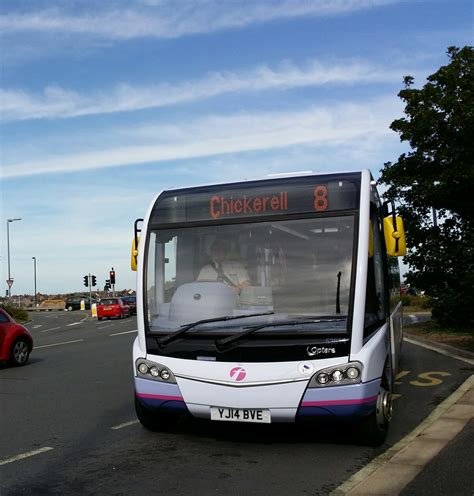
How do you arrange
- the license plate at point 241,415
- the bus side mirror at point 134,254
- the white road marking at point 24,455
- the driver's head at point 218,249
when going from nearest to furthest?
the license plate at point 241,415
the white road marking at point 24,455
the driver's head at point 218,249
the bus side mirror at point 134,254

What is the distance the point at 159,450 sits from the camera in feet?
19.9

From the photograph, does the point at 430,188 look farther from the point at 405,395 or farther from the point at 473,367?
the point at 405,395

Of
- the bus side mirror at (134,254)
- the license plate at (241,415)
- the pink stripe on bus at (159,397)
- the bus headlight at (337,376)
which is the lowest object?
the license plate at (241,415)

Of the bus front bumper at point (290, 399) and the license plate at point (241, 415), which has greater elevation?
the bus front bumper at point (290, 399)

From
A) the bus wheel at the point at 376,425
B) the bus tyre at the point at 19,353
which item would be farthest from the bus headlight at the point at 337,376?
the bus tyre at the point at 19,353

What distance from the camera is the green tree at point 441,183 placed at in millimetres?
17531

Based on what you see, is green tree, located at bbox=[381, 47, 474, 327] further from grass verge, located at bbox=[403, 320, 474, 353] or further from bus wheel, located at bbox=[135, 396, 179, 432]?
bus wheel, located at bbox=[135, 396, 179, 432]

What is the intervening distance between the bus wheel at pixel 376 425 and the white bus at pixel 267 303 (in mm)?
11

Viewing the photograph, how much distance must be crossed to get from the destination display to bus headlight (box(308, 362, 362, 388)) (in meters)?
1.58

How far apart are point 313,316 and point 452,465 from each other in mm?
1704

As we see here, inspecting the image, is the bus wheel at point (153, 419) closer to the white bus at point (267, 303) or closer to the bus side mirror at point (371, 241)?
the white bus at point (267, 303)

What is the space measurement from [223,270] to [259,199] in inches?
32.4

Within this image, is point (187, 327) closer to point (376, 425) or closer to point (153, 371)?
point (153, 371)

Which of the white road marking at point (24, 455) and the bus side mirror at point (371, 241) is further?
the bus side mirror at point (371, 241)
